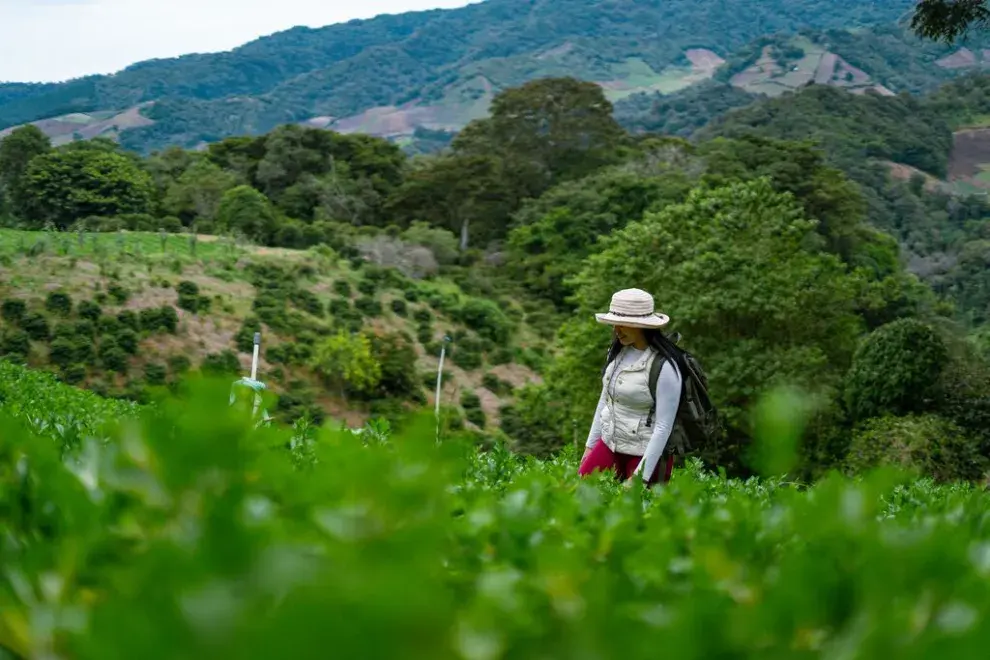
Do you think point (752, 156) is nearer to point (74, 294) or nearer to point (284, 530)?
point (74, 294)

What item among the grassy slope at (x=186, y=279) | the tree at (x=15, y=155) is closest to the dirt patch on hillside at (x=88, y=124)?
the tree at (x=15, y=155)

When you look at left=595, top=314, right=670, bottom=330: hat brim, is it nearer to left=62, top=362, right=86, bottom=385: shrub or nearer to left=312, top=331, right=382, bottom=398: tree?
left=62, top=362, right=86, bottom=385: shrub

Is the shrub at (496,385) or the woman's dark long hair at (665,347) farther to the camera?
the shrub at (496,385)

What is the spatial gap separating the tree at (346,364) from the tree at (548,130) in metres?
35.9

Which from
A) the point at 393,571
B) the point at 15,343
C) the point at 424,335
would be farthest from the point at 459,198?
the point at 393,571

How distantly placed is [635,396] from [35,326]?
31321mm

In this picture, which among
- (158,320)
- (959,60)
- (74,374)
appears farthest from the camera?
(959,60)

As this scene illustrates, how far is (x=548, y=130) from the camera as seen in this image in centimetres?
7225

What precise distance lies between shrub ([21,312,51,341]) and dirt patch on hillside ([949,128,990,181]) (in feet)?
278

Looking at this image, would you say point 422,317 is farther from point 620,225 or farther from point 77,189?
point 77,189

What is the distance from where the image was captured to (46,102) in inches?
6885

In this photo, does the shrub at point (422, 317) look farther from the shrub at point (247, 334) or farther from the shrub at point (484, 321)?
the shrub at point (247, 334)

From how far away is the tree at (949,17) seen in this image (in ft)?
39.3

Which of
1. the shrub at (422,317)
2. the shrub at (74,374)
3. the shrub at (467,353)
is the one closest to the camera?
the shrub at (74,374)
